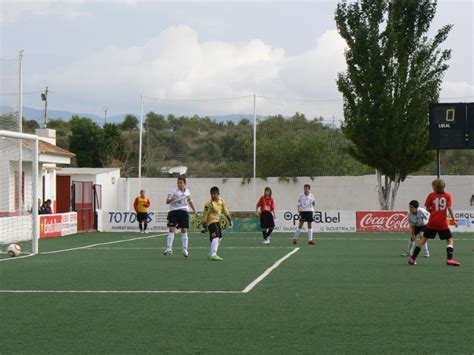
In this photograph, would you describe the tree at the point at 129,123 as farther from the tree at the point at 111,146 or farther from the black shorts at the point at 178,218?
the black shorts at the point at 178,218

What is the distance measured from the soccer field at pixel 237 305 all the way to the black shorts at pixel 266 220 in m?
6.61

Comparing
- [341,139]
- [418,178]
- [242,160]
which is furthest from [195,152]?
[418,178]

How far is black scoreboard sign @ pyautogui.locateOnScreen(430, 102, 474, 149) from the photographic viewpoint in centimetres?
2873

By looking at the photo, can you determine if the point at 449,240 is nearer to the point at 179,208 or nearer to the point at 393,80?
the point at 179,208

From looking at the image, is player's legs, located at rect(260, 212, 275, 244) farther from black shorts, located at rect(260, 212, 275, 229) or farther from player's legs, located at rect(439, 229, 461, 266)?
player's legs, located at rect(439, 229, 461, 266)

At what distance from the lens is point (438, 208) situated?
17188 mm

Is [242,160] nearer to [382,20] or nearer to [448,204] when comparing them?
[382,20]

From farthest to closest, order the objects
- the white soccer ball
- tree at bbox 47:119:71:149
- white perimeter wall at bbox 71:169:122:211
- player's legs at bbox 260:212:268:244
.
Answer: tree at bbox 47:119:71:149
white perimeter wall at bbox 71:169:122:211
player's legs at bbox 260:212:268:244
the white soccer ball

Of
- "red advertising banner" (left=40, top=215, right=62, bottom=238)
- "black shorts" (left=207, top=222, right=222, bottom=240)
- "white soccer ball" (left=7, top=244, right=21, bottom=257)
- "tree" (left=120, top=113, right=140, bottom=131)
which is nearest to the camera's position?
"black shorts" (left=207, top=222, right=222, bottom=240)

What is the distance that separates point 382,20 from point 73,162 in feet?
111

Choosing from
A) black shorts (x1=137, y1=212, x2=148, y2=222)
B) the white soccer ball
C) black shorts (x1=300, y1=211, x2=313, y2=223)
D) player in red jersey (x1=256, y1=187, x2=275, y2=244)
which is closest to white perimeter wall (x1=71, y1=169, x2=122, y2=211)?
black shorts (x1=137, y1=212, x2=148, y2=222)

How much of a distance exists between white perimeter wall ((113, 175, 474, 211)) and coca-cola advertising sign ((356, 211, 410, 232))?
30.7 feet

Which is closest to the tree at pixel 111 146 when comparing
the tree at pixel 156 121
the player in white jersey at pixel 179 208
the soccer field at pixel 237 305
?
the tree at pixel 156 121

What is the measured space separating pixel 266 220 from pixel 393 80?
1586 centimetres
